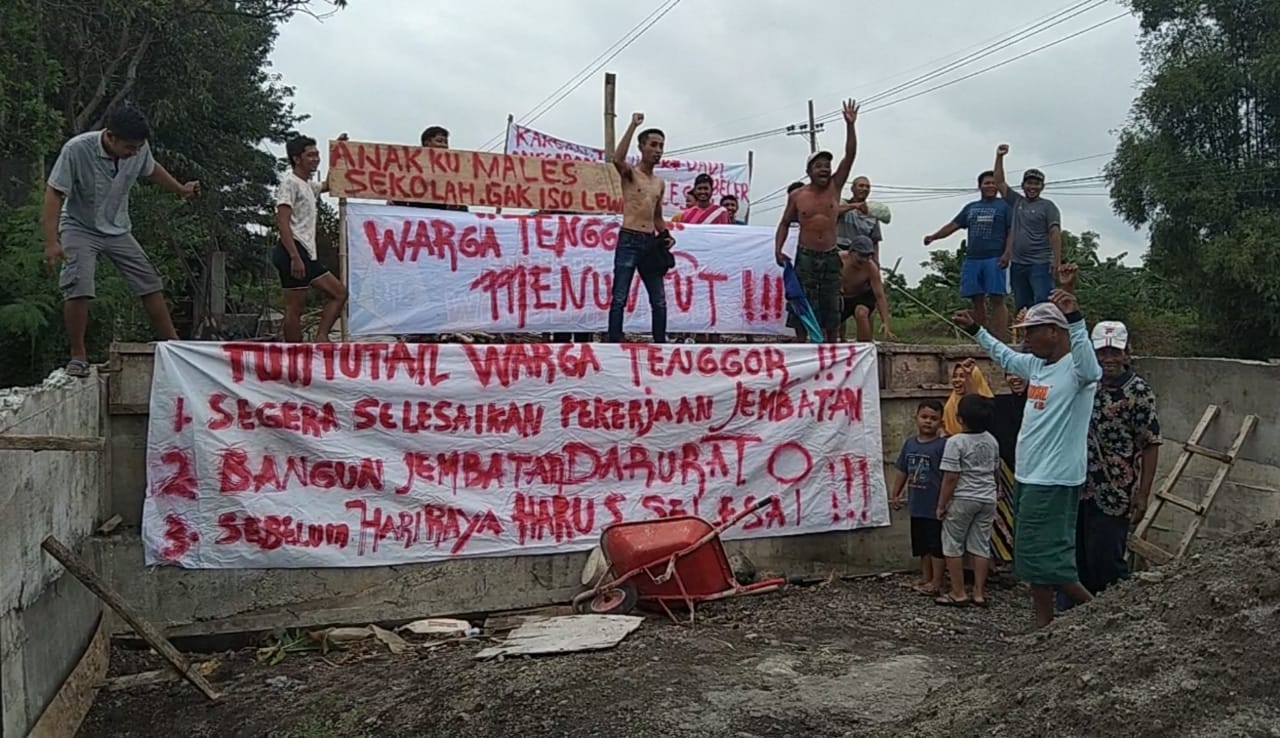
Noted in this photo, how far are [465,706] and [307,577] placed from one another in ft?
5.97

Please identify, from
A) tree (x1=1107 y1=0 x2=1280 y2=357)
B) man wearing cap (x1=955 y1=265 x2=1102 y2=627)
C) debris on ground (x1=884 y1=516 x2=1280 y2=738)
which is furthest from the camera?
tree (x1=1107 y1=0 x2=1280 y2=357)

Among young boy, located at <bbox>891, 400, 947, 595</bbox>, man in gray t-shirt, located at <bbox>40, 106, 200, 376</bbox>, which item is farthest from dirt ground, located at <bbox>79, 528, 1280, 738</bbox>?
man in gray t-shirt, located at <bbox>40, 106, 200, 376</bbox>

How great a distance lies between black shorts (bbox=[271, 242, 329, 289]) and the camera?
698 centimetres

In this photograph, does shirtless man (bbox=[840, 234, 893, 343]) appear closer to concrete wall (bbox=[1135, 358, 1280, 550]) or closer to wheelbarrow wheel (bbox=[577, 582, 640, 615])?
concrete wall (bbox=[1135, 358, 1280, 550])

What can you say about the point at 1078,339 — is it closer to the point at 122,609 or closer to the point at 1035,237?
the point at 1035,237

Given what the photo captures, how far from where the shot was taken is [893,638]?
599cm

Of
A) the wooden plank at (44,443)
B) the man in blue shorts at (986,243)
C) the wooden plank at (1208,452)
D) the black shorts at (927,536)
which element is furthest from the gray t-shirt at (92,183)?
the wooden plank at (1208,452)

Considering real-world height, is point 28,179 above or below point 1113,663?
above

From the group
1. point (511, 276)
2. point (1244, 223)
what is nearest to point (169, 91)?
point (511, 276)

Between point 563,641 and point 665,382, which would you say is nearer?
point 563,641

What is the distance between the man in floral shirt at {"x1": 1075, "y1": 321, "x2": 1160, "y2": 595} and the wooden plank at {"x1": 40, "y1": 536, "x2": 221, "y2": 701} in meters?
4.57

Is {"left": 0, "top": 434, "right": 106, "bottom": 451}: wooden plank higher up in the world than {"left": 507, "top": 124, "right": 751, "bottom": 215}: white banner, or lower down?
lower down

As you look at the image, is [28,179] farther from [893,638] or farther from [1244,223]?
[1244,223]

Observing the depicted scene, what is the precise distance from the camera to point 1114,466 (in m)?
5.47
